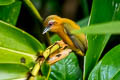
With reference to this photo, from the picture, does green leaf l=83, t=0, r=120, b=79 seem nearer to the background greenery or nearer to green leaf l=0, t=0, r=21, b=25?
the background greenery

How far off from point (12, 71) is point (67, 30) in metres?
0.13

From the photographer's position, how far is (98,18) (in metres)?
0.54

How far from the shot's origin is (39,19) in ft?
1.85

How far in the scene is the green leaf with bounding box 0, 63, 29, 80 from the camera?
1.58ft

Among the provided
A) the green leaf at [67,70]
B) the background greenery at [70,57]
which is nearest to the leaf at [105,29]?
→ the background greenery at [70,57]

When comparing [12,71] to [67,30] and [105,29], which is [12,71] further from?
[105,29]

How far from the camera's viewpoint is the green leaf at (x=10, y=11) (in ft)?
2.12

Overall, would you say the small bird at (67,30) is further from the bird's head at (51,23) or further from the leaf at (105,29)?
the leaf at (105,29)

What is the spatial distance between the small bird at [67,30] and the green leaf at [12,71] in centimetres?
8

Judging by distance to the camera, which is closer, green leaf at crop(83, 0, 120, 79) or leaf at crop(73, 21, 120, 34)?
leaf at crop(73, 21, 120, 34)

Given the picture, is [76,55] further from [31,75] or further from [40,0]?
[40,0]

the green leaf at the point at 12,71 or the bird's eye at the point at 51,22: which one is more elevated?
the bird's eye at the point at 51,22

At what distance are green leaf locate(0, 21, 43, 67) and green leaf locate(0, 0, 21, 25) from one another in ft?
0.48

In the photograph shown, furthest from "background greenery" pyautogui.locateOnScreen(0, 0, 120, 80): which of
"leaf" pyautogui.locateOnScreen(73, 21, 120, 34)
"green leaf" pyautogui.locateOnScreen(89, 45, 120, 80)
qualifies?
"leaf" pyautogui.locateOnScreen(73, 21, 120, 34)
